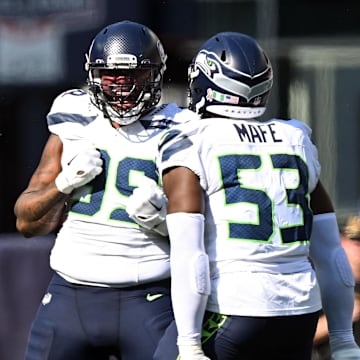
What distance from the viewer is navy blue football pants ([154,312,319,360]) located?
3041mm

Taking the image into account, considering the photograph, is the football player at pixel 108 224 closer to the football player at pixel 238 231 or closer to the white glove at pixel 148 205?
the white glove at pixel 148 205

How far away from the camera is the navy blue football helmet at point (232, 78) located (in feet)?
10.6

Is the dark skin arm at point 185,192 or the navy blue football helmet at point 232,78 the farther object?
the navy blue football helmet at point 232,78

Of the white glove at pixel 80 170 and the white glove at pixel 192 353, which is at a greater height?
the white glove at pixel 80 170

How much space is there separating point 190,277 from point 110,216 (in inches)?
20.6

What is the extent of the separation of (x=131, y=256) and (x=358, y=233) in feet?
5.42

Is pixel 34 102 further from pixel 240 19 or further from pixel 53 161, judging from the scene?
pixel 53 161

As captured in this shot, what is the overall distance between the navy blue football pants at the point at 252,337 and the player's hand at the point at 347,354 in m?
0.23

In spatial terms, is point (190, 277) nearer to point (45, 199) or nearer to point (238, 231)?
point (238, 231)

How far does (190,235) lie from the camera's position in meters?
3.04

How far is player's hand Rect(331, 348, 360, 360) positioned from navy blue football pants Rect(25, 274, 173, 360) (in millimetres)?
523

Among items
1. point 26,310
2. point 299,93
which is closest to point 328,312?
point 26,310

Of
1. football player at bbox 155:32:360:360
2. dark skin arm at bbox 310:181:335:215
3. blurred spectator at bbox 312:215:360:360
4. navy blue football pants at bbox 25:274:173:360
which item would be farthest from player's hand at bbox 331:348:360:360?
blurred spectator at bbox 312:215:360:360

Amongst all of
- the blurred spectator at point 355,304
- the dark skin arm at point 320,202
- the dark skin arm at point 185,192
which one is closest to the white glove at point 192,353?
the dark skin arm at point 185,192
